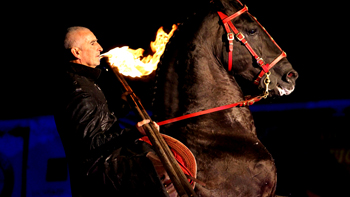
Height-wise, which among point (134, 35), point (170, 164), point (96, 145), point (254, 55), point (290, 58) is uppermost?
point (134, 35)

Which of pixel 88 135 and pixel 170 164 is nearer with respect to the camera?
pixel 170 164

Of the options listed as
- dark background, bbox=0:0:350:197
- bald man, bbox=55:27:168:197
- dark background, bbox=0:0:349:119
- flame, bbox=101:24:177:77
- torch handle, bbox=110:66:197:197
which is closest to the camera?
torch handle, bbox=110:66:197:197

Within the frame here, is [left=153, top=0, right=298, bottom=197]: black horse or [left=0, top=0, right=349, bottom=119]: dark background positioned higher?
[left=0, top=0, right=349, bottom=119]: dark background

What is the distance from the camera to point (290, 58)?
5.75 metres

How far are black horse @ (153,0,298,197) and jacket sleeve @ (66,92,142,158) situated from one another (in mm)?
427

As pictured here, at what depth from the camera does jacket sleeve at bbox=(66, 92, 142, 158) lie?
1.83m

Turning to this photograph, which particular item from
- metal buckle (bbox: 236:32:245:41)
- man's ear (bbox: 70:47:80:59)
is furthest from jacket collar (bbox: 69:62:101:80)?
metal buckle (bbox: 236:32:245:41)

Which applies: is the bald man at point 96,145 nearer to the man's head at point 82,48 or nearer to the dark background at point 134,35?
the man's head at point 82,48

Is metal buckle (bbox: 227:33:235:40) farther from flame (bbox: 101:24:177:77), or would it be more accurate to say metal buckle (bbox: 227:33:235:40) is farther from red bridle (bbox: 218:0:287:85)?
flame (bbox: 101:24:177:77)

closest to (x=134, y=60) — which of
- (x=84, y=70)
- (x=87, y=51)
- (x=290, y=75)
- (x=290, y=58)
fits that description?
(x=87, y=51)

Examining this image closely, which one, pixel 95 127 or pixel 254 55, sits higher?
pixel 254 55

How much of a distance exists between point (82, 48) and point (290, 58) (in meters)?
4.60

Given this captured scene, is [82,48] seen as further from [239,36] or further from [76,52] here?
[239,36]

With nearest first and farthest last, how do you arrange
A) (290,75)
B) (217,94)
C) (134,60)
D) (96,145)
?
(96,145)
(217,94)
(290,75)
(134,60)
